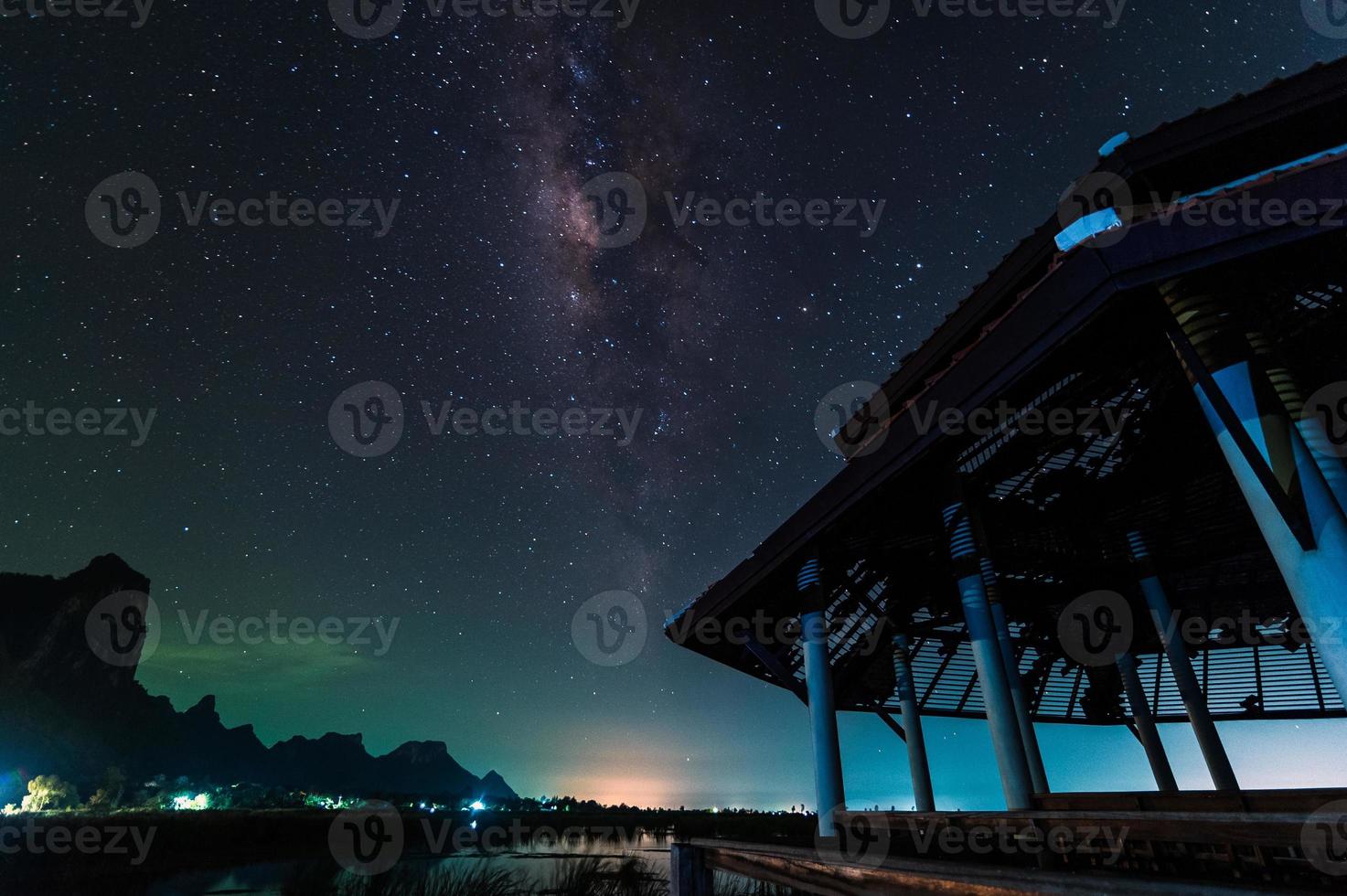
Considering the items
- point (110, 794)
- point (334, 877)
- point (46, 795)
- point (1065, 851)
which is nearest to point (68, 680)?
point (110, 794)

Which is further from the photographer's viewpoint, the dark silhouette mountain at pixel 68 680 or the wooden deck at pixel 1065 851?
the dark silhouette mountain at pixel 68 680

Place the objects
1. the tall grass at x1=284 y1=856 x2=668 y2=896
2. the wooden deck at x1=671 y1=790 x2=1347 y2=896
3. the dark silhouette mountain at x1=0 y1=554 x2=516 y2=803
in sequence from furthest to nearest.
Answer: the dark silhouette mountain at x1=0 y1=554 x2=516 y2=803 < the tall grass at x1=284 y1=856 x2=668 y2=896 < the wooden deck at x1=671 y1=790 x2=1347 y2=896

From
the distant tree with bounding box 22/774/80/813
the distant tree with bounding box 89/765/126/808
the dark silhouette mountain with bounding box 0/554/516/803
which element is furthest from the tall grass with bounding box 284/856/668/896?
the dark silhouette mountain with bounding box 0/554/516/803

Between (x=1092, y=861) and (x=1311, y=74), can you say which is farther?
(x=1311, y=74)

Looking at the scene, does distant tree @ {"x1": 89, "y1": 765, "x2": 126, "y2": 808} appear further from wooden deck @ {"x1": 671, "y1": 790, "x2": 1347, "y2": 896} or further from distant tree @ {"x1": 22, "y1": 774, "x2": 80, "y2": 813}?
wooden deck @ {"x1": 671, "y1": 790, "x2": 1347, "y2": 896}

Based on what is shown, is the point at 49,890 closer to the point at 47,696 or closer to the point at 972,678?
the point at 972,678

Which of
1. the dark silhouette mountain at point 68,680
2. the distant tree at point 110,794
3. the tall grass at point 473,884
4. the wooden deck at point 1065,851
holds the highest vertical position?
the dark silhouette mountain at point 68,680

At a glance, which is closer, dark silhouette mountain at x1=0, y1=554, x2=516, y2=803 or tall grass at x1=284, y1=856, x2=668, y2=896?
tall grass at x1=284, y1=856, x2=668, y2=896

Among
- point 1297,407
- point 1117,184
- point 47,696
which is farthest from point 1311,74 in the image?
point 47,696

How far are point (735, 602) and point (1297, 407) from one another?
7625 millimetres

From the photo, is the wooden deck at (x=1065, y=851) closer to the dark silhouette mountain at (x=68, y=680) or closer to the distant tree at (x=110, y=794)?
the distant tree at (x=110, y=794)

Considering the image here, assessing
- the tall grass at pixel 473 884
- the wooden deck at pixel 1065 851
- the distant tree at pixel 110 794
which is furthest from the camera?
the distant tree at pixel 110 794

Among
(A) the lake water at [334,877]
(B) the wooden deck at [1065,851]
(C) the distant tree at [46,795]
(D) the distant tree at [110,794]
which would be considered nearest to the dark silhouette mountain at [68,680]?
(D) the distant tree at [110,794]

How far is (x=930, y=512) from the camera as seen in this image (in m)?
8.84
